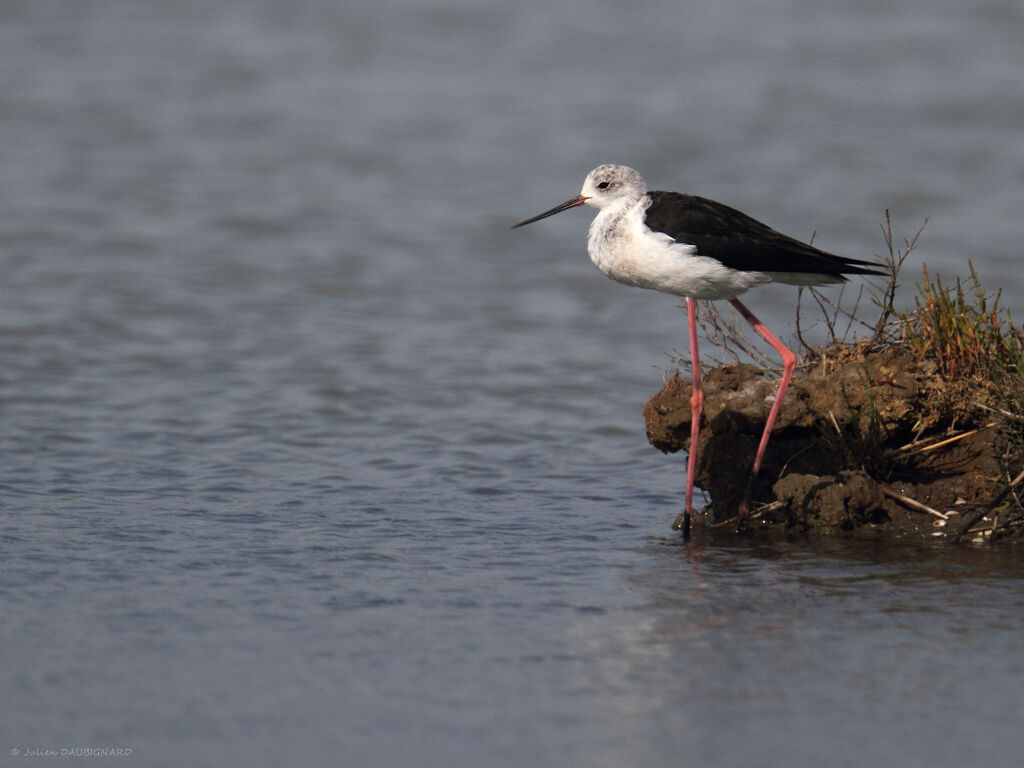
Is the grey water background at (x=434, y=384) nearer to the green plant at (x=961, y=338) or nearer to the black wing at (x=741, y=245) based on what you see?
the green plant at (x=961, y=338)

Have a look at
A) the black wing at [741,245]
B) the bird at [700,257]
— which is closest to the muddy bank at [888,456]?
the bird at [700,257]

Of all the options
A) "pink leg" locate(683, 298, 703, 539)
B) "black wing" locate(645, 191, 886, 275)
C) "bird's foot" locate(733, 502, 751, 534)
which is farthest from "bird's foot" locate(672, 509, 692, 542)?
"black wing" locate(645, 191, 886, 275)

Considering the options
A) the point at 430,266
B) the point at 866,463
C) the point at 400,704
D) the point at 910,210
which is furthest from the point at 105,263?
the point at 400,704

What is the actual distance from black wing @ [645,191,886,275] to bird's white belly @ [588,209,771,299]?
0.04 m

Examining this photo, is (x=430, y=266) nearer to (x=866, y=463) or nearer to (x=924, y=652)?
(x=866, y=463)

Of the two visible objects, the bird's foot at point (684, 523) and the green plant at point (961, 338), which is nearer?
the green plant at point (961, 338)

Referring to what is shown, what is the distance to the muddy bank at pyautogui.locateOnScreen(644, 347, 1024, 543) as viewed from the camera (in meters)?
6.40

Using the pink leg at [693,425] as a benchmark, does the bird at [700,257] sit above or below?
above

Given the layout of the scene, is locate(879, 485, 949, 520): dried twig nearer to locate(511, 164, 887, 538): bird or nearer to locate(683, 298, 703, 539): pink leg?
locate(511, 164, 887, 538): bird

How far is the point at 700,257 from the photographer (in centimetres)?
637

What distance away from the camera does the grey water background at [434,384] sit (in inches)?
177

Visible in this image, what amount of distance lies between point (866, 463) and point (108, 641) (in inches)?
137

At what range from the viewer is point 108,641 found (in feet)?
16.5

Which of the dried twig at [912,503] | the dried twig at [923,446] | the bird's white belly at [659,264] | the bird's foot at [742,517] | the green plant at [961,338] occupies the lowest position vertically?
the bird's foot at [742,517]
